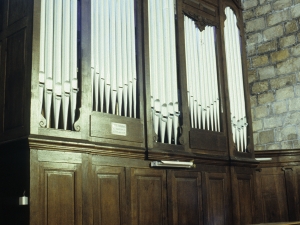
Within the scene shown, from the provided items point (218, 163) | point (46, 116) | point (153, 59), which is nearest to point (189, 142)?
point (218, 163)

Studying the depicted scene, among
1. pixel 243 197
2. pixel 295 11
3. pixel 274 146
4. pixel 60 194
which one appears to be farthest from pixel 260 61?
pixel 60 194

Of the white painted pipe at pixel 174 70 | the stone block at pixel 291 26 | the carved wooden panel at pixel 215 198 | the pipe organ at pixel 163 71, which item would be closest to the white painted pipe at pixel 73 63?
the pipe organ at pixel 163 71

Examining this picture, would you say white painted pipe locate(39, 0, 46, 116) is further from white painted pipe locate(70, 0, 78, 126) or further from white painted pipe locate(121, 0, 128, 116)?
white painted pipe locate(121, 0, 128, 116)

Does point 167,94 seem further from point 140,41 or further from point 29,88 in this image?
point 29,88

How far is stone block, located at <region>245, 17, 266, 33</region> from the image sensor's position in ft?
32.0

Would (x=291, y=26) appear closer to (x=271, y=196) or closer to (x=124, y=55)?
(x=271, y=196)

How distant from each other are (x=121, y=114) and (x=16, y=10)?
1.73 meters

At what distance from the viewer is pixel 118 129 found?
18.3 ft

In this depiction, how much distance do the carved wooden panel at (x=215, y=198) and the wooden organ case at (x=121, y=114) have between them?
0.02 meters

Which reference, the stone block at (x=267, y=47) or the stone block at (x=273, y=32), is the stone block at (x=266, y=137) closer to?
the stone block at (x=267, y=47)

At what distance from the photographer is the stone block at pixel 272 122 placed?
9258mm

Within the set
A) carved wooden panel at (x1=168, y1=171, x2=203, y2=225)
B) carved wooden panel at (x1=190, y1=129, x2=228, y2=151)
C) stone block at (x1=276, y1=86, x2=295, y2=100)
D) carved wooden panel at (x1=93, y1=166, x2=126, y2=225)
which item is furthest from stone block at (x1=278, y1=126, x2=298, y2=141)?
carved wooden panel at (x1=93, y1=166, x2=126, y2=225)

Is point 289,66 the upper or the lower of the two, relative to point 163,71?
upper

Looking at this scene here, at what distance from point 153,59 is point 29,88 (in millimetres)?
2119
